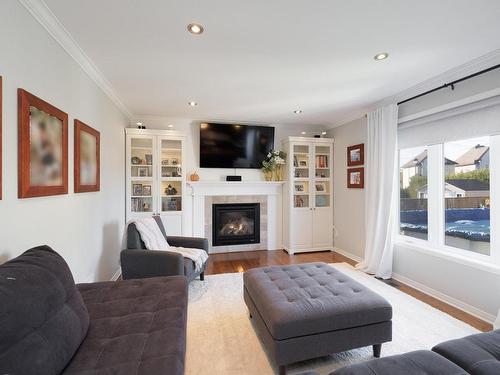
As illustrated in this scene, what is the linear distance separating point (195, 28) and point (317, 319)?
88.0 inches

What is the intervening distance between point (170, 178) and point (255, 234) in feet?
6.25

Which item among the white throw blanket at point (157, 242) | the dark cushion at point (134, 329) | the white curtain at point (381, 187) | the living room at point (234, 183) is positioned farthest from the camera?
the white curtain at point (381, 187)

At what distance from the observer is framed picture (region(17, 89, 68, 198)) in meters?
1.48

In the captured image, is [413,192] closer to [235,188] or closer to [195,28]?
[235,188]

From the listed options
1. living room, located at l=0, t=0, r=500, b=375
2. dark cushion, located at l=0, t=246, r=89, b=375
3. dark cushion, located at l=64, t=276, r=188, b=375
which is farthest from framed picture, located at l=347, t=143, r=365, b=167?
dark cushion, located at l=0, t=246, r=89, b=375

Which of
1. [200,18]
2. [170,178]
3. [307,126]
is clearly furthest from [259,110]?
[200,18]

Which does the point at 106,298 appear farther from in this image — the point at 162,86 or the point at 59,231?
the point at 162,86

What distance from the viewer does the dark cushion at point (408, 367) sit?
1082mm

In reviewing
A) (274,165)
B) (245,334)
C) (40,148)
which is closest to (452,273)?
(245,334)

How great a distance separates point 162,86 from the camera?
296 cm

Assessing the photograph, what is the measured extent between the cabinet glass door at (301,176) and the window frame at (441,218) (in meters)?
1.62

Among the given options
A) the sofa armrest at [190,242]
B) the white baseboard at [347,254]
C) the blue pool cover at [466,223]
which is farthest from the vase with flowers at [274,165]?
the blue pool cover at [466,223]

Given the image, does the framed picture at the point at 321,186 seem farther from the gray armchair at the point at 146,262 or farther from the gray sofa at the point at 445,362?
the gray sofa at the point at 445,362

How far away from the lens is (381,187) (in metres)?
3.39
